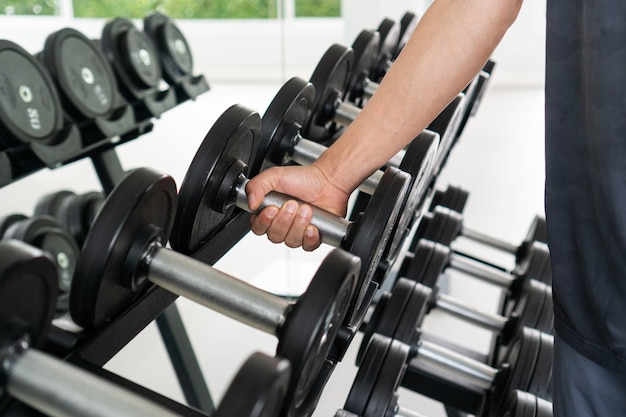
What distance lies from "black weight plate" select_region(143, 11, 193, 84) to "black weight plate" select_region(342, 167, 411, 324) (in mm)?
1323

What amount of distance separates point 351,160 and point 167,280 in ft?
1.03

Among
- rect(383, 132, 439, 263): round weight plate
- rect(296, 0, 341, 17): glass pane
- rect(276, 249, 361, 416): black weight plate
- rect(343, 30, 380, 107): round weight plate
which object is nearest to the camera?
rect(276, 249, 361, 416): black weight plate

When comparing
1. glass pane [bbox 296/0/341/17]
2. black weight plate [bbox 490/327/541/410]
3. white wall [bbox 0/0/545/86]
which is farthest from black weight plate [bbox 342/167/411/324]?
white wall [bbox 0/0/545/86]

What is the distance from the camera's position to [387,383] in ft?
3.38

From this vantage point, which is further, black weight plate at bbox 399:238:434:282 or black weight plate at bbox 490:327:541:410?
black weight plate at bbox 399:238:434:282

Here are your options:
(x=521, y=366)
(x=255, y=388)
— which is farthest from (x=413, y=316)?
(x=255, y=388)

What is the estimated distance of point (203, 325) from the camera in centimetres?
214

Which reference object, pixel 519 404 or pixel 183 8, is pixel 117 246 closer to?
pixel 519 404

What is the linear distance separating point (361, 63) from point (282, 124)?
419 millimetres

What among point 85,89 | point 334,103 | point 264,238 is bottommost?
point 264,238

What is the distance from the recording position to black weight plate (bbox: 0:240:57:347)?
541mm

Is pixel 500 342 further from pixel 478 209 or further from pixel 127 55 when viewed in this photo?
pixel 478 209

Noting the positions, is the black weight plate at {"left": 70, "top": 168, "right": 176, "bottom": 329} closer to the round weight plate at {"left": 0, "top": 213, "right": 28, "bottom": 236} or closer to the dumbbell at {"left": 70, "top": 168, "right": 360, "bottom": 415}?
the dumbbell at {"left": 70, "top": 168, "right": 360, "bottom": 415}

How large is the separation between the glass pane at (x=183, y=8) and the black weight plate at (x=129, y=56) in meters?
2.50
